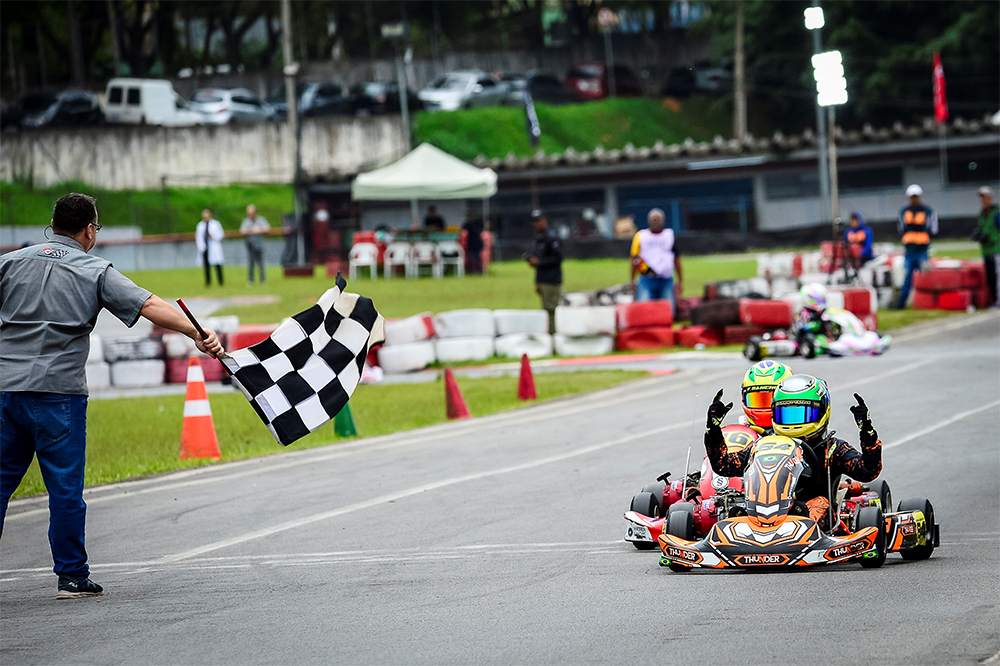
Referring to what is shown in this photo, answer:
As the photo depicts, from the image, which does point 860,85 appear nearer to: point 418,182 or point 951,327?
point 418,182

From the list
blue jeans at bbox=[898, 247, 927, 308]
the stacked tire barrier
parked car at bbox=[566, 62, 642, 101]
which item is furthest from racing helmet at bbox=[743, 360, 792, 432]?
parked car at bbox=[566, 62, 642, 101]

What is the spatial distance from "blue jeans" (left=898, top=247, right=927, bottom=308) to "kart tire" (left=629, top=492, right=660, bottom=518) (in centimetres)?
1426

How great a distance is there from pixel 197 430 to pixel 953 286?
1365cm

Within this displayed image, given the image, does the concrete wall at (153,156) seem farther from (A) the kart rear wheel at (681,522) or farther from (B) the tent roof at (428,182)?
(A) the kart rear wheel at (681,522)

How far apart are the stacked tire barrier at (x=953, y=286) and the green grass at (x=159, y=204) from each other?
25.5 m

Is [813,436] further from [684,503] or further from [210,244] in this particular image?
[210,244]

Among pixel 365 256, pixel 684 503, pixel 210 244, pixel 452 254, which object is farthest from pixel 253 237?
pixel 684 503

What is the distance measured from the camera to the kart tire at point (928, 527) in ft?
19.3

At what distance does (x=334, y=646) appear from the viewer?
4473mm

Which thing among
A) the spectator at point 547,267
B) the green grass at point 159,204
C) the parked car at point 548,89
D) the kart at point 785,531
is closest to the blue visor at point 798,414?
the kart at point 785,531

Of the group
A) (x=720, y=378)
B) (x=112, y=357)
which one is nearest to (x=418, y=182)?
(x=112, y=357)

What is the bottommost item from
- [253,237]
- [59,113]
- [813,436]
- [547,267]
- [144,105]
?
A: [813,436]

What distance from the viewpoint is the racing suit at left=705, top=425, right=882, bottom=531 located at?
19.9 ft

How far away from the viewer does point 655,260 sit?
54.5 ft
